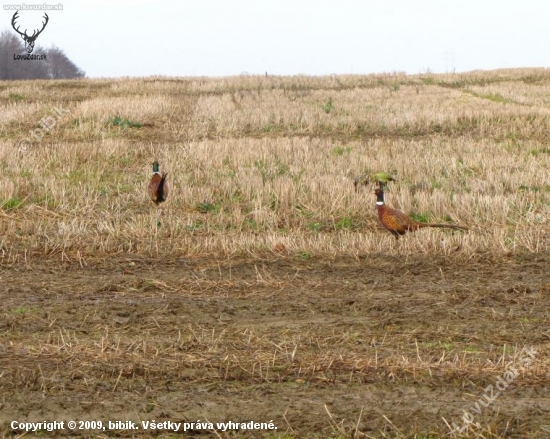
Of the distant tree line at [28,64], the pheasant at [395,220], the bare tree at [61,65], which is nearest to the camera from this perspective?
the pheasant at [395,220]

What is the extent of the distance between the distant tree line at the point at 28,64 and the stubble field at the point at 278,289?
6530cm

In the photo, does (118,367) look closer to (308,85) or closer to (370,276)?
(370,276)

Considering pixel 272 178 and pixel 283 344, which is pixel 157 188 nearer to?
pixel 272 178

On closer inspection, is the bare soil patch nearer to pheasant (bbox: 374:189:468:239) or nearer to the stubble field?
the stubble field

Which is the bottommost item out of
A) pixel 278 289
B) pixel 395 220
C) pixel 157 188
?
pixel 278 289

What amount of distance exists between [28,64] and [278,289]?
269ft

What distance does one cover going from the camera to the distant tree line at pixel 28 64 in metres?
→ 79.5

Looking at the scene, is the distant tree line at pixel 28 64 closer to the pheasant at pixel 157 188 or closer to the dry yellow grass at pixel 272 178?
the dry yellow grass at pixel 272 178

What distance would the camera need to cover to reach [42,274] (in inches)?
299

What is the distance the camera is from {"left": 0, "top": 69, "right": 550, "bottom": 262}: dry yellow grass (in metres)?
8.61

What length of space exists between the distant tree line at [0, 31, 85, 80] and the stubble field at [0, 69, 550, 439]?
65.3 metres

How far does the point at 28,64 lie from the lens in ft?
271

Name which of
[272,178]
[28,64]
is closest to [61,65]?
[28,64]

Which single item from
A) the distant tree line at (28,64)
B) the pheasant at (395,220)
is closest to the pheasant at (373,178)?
the pheasant at (395,220)
